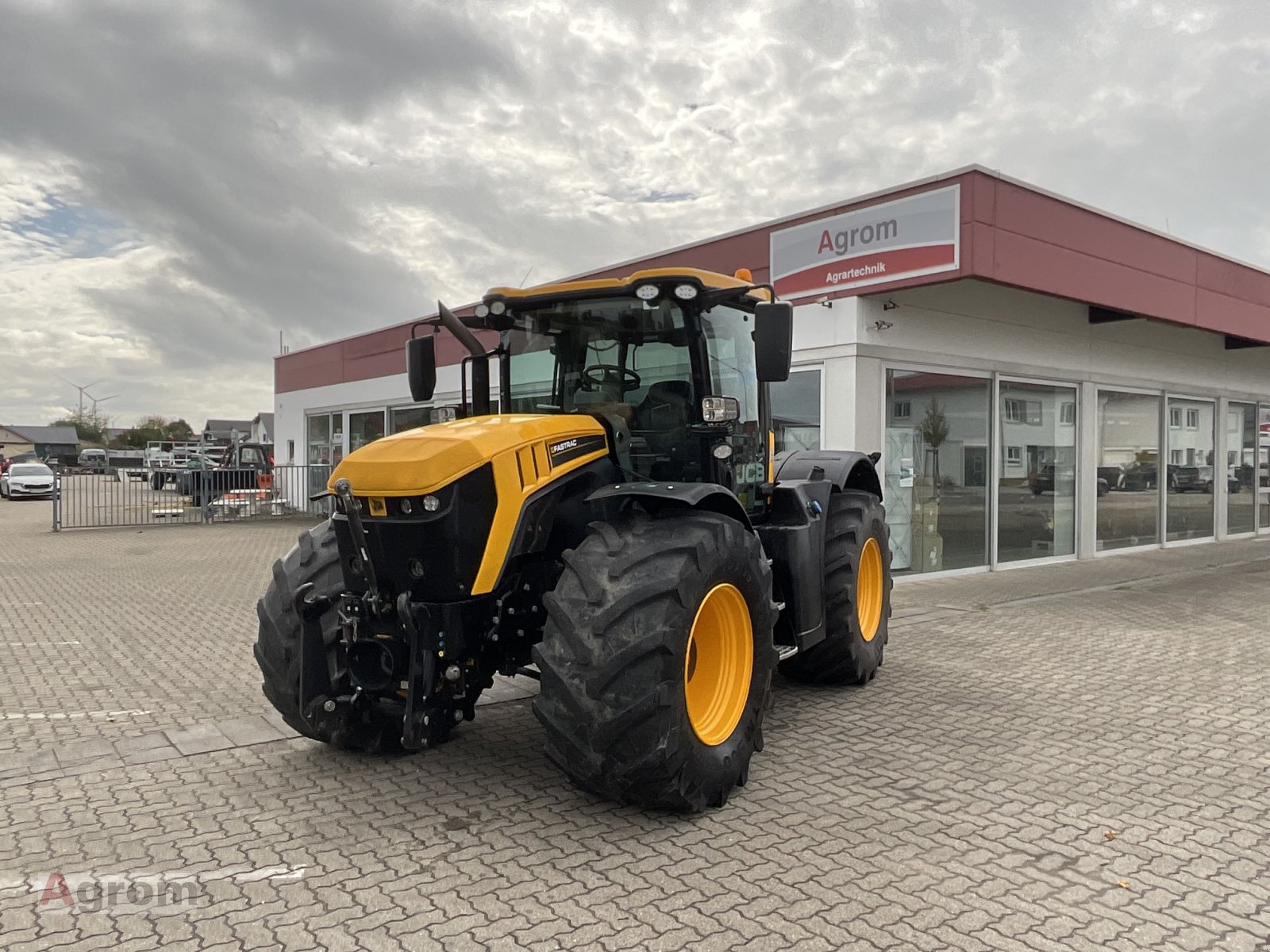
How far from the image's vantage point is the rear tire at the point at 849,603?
5.86 metres

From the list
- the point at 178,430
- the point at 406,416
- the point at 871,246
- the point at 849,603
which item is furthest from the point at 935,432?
the point at 178,430

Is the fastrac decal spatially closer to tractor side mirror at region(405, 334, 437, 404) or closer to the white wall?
tractor side mirror at region(405, 334, 437, 404)

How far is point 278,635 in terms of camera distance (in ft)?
14.1

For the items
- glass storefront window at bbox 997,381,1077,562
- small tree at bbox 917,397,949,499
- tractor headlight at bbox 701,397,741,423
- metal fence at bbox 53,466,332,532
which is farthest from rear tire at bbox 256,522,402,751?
metal fence at bbox 53,466,332,532

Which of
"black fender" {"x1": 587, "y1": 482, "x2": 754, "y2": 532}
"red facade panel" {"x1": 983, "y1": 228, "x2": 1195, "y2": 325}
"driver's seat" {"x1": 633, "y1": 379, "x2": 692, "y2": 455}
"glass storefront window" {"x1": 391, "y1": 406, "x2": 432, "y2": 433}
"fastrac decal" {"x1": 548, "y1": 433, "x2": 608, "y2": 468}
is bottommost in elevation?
"black fender" {"x1": 587, "y1": 482, "x2": 754, "y2": 532}

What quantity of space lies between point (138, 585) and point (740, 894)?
9.91m

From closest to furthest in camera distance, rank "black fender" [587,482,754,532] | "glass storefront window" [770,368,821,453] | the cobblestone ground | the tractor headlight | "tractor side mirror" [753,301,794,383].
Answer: the cobblestone ground → "black fender" [587,482,754,532] → "tractor side mirror" [753,301,794,383] → the tractor headlight → "glass storefront window" [770,368,821,453]

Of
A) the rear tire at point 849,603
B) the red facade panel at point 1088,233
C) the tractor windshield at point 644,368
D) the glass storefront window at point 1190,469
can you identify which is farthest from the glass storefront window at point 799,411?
the glass storefront window at point 1190,469

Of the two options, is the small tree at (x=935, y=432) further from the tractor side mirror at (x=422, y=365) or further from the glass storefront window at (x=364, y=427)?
the glass storefront window at (x=364, y=427)

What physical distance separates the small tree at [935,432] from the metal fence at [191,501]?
41.8 ft

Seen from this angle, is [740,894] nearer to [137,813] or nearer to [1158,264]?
[137,813]

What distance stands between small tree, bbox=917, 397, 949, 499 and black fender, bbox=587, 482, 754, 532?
7.24 metres

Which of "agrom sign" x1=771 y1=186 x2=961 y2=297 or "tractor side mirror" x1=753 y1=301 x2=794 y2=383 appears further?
"agrom sign" x1=771 y1=186 x2=961 y2=297

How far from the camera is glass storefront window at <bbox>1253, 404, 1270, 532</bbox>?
17484 mm
